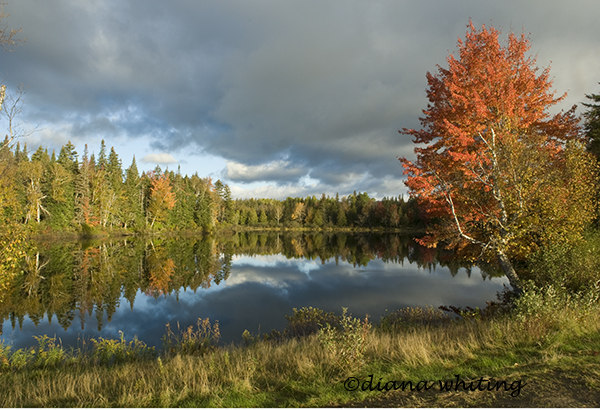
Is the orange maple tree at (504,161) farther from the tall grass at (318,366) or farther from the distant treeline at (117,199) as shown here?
the distant treeline at (117,199)

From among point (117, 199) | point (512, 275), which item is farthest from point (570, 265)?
point (117, 199)

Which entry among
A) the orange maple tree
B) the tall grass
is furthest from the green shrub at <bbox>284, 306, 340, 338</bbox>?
the orange maple tree

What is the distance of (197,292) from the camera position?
18297 millimetres

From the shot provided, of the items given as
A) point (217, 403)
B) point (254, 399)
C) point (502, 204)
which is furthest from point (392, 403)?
point (502, 204)

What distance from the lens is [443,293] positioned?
17.9 meters

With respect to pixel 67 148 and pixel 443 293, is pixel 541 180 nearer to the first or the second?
pixel 443 293

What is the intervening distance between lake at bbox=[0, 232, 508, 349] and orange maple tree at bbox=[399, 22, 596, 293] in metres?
5.52

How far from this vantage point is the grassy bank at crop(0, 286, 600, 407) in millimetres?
4500

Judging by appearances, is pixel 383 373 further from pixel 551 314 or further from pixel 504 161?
pixel 504 161

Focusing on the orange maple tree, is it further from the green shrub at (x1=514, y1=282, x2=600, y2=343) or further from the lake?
the lake

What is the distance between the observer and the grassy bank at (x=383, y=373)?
4500 mm

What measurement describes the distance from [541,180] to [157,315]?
16224mm

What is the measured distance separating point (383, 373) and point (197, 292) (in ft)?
50.1

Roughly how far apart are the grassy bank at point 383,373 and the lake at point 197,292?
5245 mm
